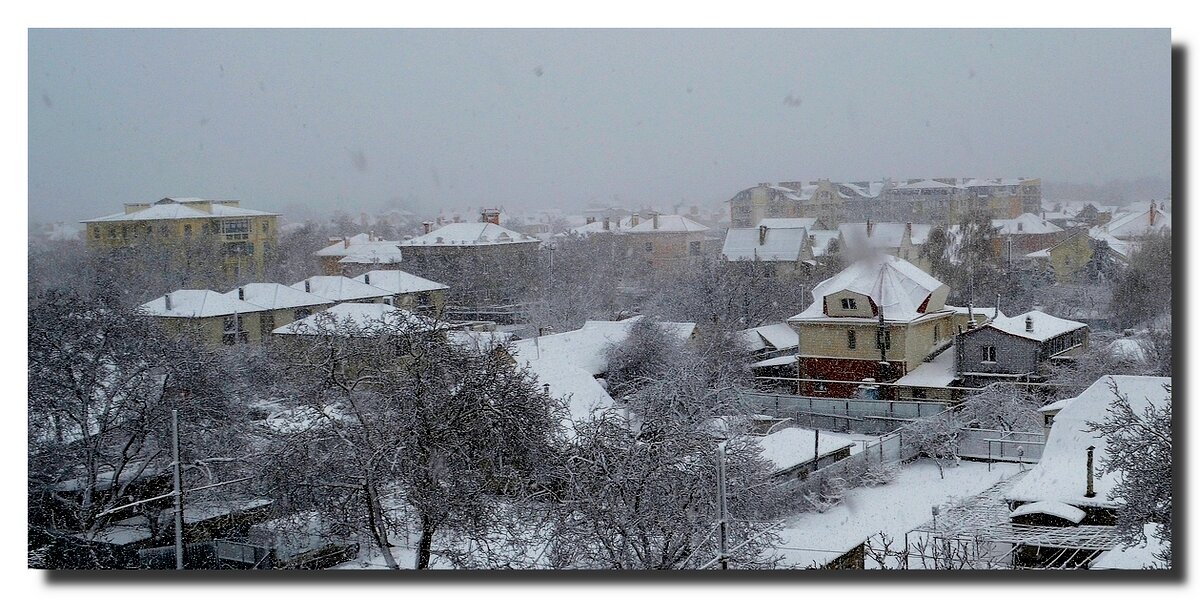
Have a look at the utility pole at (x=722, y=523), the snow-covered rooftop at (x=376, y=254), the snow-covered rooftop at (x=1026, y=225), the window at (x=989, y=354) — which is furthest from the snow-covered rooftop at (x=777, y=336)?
the snow-covered rooftop at (x=376, y=254)

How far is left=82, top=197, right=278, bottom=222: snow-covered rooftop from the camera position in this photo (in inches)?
180

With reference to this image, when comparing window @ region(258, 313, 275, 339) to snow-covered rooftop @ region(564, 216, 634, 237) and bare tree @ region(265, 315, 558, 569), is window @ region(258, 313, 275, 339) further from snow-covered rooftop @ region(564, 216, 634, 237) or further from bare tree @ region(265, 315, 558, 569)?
snow-covered rooftop @ region(564, 216, 634, 237)

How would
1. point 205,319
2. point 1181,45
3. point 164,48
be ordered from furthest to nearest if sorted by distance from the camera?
point 205,319 < point 164,48 < point 1181,45

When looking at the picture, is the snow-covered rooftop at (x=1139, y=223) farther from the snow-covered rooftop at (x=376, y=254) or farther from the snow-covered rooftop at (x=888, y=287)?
the snow-covered rooftop at (x=376, y=254)

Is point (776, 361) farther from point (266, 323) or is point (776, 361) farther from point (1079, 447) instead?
point (266, 323)

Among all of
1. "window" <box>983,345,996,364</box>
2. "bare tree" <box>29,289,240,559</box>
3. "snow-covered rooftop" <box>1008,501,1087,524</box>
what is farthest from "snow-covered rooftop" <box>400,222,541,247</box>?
"snow-covered rooftop" <box>1008,501,1087,524</box>

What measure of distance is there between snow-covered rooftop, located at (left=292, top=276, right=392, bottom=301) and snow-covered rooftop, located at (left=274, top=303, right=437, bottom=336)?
0.23 feet

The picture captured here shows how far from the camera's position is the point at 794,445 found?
14.4 feet

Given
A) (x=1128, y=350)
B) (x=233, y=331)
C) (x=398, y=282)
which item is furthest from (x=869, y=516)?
(x=233, y=331)

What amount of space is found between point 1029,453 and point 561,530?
1823 millimetres

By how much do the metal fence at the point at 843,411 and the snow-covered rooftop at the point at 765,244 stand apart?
22.9 inches

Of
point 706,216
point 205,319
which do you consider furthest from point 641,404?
point 205,319

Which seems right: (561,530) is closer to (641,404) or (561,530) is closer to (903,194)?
(641,404)

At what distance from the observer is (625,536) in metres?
4.10
